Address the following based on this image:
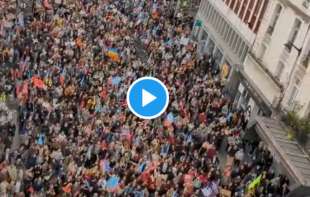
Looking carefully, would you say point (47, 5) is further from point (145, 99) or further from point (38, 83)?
point (145, 99)

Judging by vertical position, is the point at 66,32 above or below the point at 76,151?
below

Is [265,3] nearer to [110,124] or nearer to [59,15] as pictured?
[59,15]

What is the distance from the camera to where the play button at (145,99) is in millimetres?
19375

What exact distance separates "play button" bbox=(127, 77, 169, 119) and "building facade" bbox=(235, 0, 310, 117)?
1847cm

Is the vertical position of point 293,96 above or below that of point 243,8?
above

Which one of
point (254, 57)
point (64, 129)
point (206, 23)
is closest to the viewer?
point (64, 129)

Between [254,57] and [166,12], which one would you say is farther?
[166,12]

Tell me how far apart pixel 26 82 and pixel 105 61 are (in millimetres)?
7994

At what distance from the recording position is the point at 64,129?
3142cm

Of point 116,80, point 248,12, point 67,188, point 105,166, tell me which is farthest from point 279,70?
point 67,188

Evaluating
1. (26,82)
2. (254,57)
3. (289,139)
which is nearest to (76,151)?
(26,82)

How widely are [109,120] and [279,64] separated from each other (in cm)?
1269

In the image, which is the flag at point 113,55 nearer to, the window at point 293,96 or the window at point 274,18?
the window at point 274,18

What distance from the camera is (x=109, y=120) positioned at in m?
33.4
